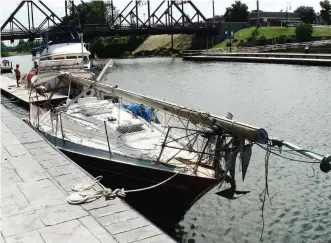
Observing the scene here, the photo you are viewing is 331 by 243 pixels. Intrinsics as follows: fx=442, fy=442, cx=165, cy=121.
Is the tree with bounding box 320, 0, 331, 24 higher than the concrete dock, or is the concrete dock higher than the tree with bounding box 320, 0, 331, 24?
the tree with bounding box 320, 0, 331, 24

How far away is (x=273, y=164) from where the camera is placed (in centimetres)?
1672

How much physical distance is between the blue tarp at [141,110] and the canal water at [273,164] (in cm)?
435

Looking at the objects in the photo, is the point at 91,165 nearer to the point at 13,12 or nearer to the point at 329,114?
the point at 329,114

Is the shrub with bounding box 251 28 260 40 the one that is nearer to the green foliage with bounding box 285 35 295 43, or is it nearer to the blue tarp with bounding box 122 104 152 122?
the green foliage with bounding box 285 35 295 43

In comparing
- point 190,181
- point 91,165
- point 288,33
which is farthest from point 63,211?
point 288,33

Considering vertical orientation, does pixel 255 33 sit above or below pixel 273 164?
above

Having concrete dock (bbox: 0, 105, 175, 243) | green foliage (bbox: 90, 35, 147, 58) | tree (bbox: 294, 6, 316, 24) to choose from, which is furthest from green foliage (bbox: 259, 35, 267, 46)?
concrete dock (bbox: 0, 105, 175, 243)

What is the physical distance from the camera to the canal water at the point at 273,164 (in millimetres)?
11984

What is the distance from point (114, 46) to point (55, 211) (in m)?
113

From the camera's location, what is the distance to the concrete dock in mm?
7641

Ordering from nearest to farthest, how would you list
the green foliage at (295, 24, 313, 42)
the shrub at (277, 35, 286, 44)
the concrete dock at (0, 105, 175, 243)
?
the concrete dock at (0, 105, 175, 243)
the green foliage at (295, 24, 313, 42)
the shrub at (277, 35, 286, 44)

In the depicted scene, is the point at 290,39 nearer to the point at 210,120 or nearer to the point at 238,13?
the point at 238,13

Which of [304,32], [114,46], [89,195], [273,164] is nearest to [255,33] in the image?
[304,32]

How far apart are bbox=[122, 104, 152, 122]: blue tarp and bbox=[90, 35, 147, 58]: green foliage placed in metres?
100
